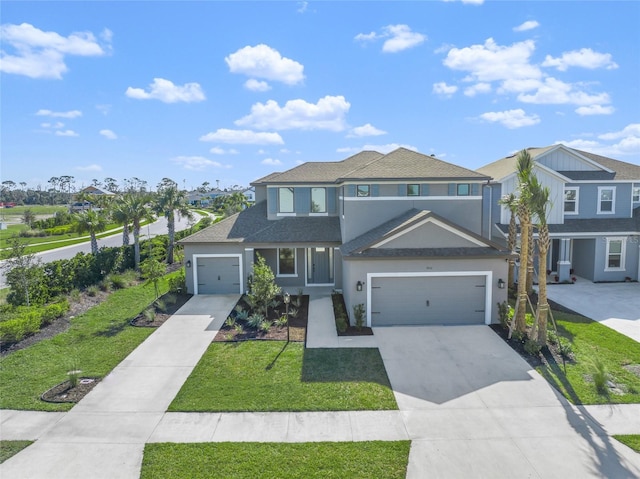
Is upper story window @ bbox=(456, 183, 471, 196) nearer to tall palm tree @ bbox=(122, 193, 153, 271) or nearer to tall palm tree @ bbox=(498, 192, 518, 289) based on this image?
tall palm tree @ bbox=(498, 192, 518, 289)

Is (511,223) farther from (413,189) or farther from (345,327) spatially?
(345,327)

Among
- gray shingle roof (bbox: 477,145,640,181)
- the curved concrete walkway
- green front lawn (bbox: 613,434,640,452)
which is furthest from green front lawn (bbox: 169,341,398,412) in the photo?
gray shingle roof (bbox: 477,145,640,181)

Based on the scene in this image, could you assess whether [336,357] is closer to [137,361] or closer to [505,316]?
[137,361]

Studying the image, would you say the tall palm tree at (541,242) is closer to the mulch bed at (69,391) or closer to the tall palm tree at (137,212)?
the mulch bed at (69,391)

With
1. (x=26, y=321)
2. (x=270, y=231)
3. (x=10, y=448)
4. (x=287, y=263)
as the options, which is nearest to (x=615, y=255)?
(x=287, y=263)

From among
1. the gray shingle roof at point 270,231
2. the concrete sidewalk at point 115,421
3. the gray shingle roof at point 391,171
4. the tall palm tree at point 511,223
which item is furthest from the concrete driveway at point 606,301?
the concrete sidewalk at point 115,421

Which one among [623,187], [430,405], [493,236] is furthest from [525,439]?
[623,187]
